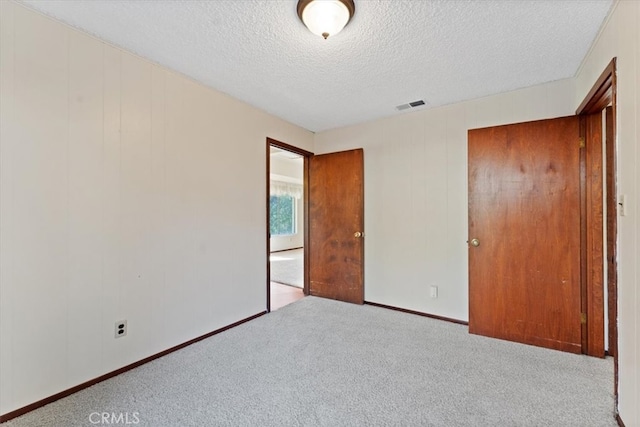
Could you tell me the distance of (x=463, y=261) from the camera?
9.94ft

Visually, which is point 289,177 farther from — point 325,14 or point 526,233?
point 325,14

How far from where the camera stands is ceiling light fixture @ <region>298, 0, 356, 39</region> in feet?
5.24

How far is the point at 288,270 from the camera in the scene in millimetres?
5891

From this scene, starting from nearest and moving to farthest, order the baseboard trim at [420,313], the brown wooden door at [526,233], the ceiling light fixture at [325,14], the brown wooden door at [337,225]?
the ceiling light fixture at [325,14] < the brown wooden door at [526,233] < the baseboard trim at [420,313] < the brown wooden door at [337,225]

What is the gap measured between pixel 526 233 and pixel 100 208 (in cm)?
347

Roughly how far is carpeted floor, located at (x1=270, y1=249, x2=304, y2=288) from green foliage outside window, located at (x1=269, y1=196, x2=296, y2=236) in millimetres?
974

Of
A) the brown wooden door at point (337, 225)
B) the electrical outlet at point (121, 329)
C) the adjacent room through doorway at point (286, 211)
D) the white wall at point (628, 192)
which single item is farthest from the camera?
the adjacent room through doorway at point (286, 211)

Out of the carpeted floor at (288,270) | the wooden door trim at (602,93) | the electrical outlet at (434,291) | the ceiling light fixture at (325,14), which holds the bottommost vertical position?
the carpeted floor at (288,270)

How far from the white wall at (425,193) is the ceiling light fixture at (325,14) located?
6.22ft

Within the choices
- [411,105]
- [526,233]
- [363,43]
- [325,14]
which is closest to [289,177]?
A: [411,105]

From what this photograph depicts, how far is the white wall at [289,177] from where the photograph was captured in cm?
780

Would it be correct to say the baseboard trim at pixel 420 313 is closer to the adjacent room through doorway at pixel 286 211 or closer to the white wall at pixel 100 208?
the white wall at pixel 100 208

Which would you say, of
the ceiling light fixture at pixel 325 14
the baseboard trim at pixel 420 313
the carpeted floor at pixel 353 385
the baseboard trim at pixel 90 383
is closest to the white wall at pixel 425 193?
the baseboard trim at pixel 420 313

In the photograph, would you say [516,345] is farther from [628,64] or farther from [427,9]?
[427,9]
